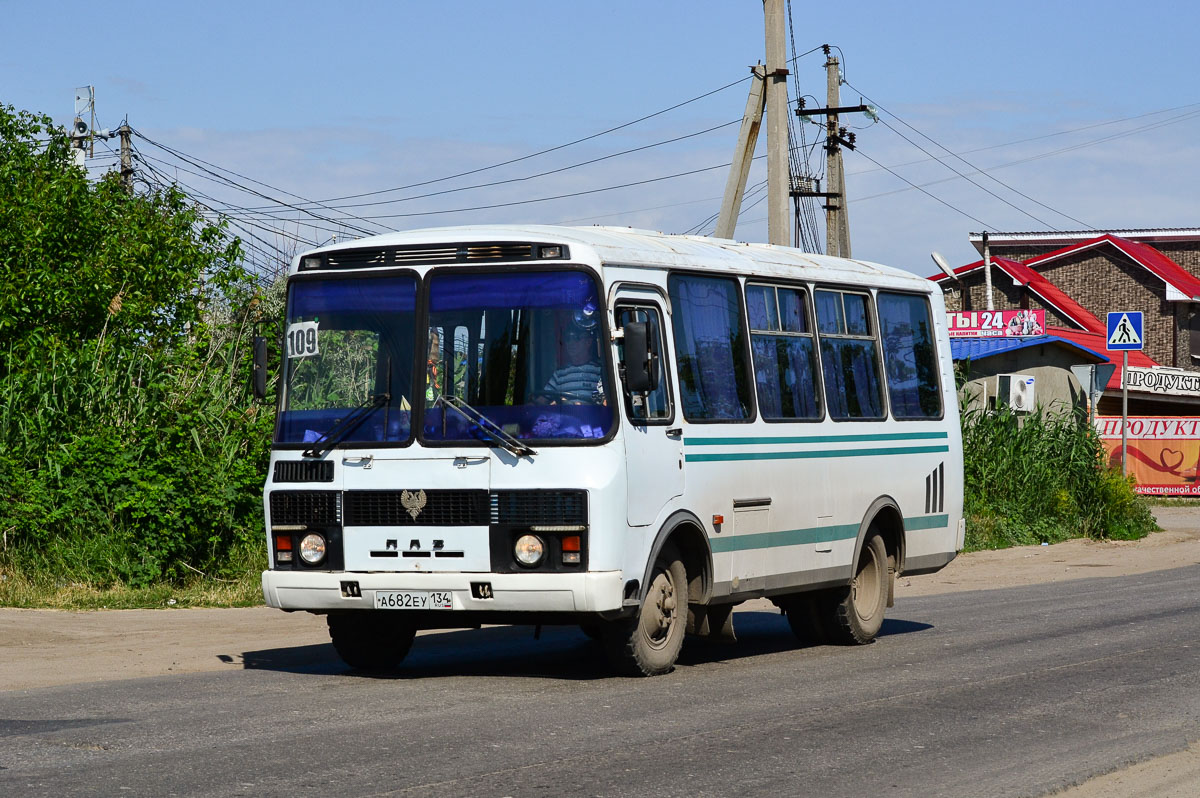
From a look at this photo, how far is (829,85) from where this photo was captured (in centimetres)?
3734

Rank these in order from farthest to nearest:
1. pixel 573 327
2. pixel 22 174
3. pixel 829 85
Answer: pixel 829 85 < pixel 22 174 < pixel 573 327

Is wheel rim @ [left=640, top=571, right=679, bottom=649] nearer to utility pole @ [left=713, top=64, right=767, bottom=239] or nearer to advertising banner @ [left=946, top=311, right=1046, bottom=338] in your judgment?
utility pole @ [left=713, top=64, right=767, bottom=239]

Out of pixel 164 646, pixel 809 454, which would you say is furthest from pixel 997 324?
pixel 164 646

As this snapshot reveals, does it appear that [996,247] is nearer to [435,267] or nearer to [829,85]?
[829,85]

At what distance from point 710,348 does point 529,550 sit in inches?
90.5

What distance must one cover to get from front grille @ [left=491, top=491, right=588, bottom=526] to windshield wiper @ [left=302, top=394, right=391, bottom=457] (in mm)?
1062

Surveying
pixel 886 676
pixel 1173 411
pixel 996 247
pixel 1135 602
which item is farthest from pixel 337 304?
pixel 996 247

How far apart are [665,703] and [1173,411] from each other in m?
45.3

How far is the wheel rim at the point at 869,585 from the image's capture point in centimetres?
1357

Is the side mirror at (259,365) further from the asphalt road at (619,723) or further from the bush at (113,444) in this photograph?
the bush at (113,444)

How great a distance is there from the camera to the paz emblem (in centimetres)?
1016

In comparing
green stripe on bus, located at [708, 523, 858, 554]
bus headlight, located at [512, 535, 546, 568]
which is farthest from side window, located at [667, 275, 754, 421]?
bus headlight, located at [512, 535, 546, 568]

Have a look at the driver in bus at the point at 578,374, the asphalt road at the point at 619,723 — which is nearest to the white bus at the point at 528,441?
the driver in bus at the point at 578,374

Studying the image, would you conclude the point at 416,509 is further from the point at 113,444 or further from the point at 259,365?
the point at 113,444
